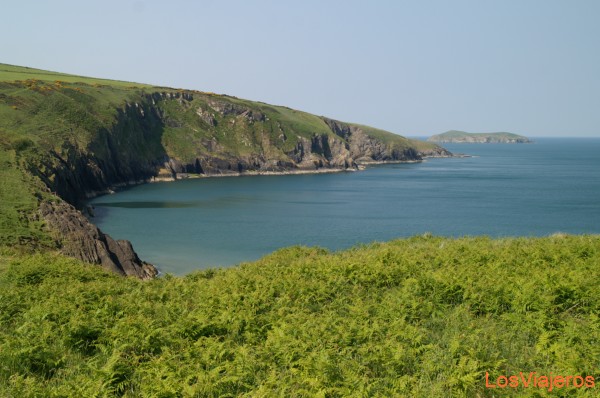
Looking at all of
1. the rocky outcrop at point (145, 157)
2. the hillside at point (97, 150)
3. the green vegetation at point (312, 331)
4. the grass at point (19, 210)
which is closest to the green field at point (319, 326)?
the green vegetation at point (312, 331)

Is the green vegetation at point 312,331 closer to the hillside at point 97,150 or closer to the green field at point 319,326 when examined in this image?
the green field at point 319,326

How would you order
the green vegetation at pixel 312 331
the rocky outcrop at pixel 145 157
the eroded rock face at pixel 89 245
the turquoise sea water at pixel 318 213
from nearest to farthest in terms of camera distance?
1. the green vegetation at pixel 312 331
2. the eroded rock face at pixel 89 245
3. the rocky outcrop at pixel 145 157
4. the turquoise sea water at pixel 318 213

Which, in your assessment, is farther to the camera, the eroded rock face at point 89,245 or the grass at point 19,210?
the eroded rock face at point 89,245

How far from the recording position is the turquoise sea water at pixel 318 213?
6425cm

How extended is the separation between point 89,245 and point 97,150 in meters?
83.5

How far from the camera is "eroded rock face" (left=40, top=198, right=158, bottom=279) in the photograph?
39.4 m

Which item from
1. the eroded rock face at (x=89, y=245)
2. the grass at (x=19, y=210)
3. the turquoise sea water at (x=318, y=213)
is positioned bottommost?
the turquoise sea water at (x=318, y=213)

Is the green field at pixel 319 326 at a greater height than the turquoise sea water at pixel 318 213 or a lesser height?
greater

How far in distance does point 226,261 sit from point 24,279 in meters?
35.6

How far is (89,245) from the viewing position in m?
40.2

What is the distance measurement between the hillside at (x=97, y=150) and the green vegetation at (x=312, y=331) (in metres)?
25.3

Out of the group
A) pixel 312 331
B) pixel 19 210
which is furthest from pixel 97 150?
pixel 312 331

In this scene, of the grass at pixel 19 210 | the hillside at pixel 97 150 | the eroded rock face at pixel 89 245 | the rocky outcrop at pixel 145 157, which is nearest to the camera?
the grass at pixel 19 210

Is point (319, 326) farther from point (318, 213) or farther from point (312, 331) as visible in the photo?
point (318, 213)
